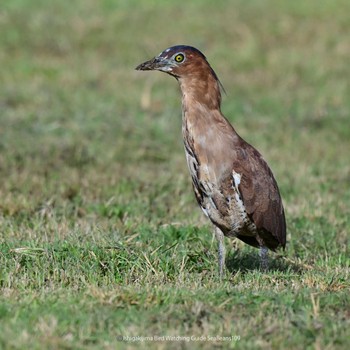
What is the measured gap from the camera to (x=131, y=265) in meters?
6.52

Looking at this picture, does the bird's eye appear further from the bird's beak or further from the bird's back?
the bird's back

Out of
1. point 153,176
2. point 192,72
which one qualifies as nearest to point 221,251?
point 192,72

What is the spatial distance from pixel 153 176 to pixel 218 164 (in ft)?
13.8

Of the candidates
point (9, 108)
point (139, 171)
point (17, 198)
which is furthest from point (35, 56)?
point (17, 198)

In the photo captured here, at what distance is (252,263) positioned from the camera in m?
7.41

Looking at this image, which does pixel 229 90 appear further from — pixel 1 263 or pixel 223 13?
pixel 1 263

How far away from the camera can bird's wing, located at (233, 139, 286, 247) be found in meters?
6.57

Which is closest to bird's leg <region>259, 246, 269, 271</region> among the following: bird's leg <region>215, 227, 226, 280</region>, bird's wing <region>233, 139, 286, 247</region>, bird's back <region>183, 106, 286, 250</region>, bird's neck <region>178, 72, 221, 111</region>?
bird's wing <region>233, 139, 286, 247</region>

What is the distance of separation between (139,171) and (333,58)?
8.33m

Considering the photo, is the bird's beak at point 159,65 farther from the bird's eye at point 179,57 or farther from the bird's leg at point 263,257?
the bird's leg at point 263,257

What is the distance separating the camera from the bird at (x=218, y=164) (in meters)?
6.47

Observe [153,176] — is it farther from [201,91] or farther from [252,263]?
[201,91]

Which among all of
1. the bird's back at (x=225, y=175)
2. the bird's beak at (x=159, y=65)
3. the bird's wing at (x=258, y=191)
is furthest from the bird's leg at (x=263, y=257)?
the bird's beak at (x=159, y=65)

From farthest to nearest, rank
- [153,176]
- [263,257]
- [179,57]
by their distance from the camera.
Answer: [153,176]
[263,257]
[179,57]
